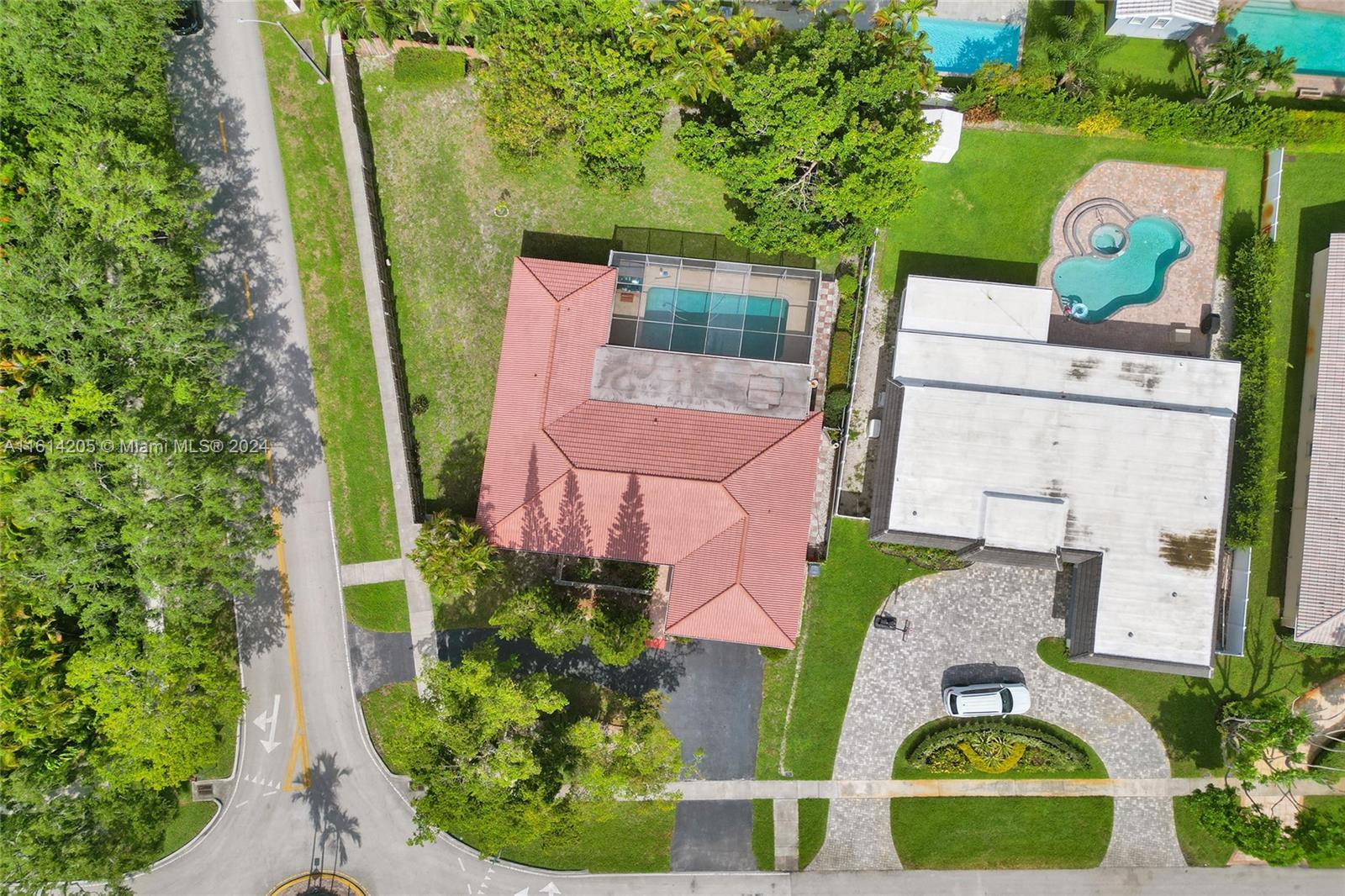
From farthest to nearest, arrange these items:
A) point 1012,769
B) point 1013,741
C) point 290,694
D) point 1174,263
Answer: point 290,694
point 1174,263
point 1012,769
point 1013,741

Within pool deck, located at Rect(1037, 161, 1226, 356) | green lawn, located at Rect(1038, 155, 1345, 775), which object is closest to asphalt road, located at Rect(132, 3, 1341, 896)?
green lawn, located at Rect(1038, 155, 1345, 775)

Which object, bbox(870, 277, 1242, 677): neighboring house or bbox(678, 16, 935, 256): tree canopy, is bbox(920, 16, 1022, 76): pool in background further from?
bbox(870, 277, 1242, 677): neighboring house

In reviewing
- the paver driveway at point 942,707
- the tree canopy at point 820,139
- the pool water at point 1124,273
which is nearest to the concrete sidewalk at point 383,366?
the tree canopy at point 820,139

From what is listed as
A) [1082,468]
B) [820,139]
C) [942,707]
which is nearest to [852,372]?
[820,139]

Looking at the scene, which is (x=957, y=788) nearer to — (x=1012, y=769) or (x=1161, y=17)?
(x=1012, y=769)

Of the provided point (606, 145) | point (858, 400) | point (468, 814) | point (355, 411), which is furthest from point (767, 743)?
point (606, 145)
